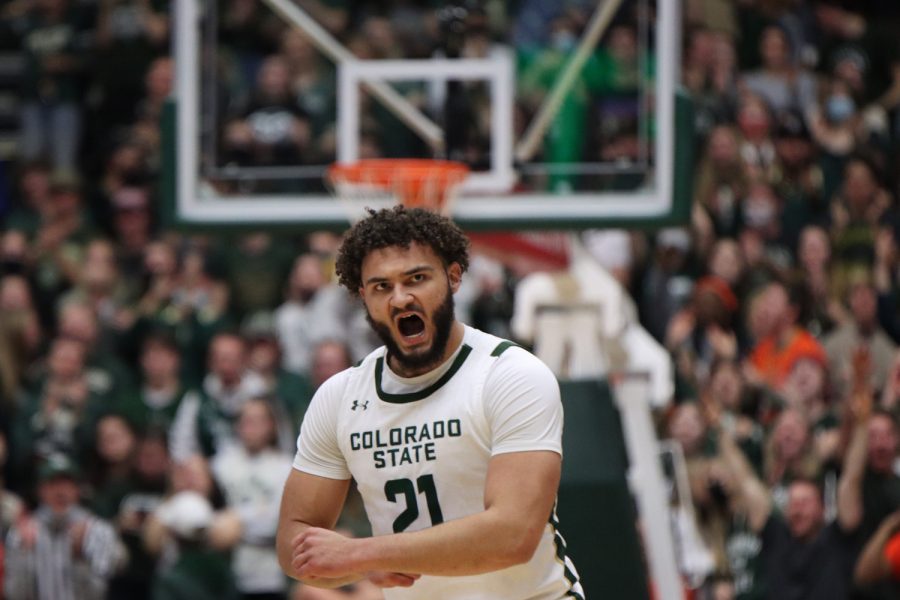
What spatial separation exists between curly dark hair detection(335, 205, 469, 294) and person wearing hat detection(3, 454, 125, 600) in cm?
628

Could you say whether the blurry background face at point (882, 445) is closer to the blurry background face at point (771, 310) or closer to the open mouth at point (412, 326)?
the blurry background face at point (771, 310)

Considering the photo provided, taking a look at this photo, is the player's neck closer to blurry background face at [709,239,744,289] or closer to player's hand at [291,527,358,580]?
player's hand at [291,527,358,580]

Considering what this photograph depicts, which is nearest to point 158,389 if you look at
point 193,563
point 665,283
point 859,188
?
point 193,563

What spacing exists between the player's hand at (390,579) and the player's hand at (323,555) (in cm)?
7

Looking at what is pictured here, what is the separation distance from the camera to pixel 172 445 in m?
11.3

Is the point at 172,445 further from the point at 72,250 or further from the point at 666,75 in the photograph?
the point at 666,75

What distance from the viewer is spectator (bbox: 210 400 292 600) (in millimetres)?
10289

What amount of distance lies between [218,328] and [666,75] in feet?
16.0

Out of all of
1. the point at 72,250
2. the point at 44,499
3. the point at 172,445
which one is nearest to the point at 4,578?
the point at 44,499

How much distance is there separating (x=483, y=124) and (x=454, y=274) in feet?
13.1

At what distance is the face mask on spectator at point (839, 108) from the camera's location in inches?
557

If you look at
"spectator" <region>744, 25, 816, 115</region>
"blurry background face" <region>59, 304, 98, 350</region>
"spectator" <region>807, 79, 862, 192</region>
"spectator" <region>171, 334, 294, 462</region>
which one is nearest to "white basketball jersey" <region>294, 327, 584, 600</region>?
"spectator" <region>171, 334, 294, 462</region>

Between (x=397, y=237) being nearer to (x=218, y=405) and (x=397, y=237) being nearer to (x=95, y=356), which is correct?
(x=218, y=405)

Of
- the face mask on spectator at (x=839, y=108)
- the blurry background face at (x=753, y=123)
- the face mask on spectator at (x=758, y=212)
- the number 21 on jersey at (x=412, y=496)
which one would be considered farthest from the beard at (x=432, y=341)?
the face mask on spectator at (x=839, y=108)
